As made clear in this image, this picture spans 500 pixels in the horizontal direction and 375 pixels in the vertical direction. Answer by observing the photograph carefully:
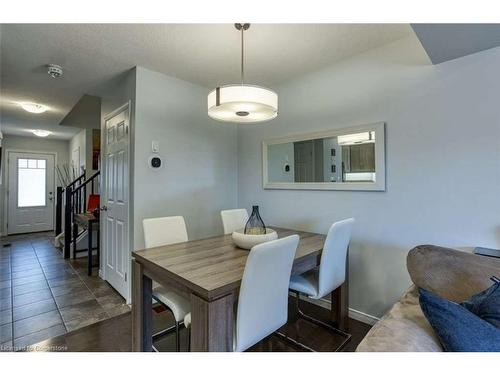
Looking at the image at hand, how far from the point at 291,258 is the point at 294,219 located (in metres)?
1.38

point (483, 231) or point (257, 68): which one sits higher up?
point (257, 68)

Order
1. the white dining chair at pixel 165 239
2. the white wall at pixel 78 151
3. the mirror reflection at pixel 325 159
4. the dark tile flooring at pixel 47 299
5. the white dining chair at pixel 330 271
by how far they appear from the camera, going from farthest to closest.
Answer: the white wall at pixel 78 151 < the mirror reflection at pixel 325 159 < the dark tile flooring at pixel 47 299 < the white dining chair at pixel 330 271 < the white dining chair at pixel 165 239

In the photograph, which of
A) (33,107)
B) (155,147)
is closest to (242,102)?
(155,147)

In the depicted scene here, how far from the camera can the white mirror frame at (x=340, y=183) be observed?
2.08m

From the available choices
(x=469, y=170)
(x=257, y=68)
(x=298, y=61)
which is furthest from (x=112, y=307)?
(x=469, y=170)

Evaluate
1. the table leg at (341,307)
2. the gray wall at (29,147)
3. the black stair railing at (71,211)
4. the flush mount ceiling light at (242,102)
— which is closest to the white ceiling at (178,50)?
the flush mount ceiling light at (242,102)

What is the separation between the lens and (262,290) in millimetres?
1248

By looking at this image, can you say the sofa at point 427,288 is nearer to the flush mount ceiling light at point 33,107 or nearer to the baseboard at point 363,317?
the baseboard at point 363,317

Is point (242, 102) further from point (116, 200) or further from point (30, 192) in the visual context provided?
point (30, 192)

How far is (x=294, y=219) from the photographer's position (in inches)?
107

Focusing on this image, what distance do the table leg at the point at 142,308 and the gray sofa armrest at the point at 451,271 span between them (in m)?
1.62
